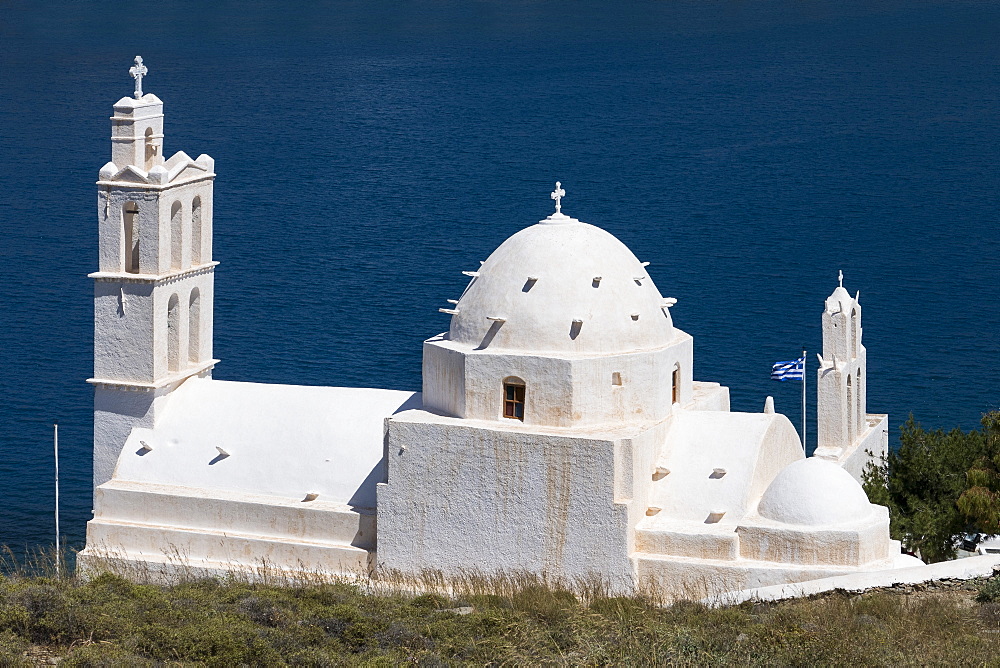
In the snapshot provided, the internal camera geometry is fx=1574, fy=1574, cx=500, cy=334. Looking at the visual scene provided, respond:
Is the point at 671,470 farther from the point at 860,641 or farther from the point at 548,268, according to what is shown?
the point at 860,641

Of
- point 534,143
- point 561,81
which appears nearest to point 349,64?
point 561,81

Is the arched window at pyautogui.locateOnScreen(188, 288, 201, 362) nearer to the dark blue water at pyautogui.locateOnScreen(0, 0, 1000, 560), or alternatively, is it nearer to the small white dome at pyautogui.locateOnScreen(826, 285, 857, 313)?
the small white dome at pyautogui.locateOnScreen(826, 285, 857, 313)

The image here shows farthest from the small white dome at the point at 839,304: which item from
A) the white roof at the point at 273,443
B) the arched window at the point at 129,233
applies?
the arched window at the point at 129,233

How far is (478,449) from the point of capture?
25719mm

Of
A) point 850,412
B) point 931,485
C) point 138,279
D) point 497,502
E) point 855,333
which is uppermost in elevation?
point 138,279

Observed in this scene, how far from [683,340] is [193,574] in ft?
31.0

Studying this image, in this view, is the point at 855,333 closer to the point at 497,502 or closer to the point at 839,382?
the point at 839,382

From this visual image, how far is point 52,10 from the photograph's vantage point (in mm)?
149500

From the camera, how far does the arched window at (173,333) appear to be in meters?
30.1

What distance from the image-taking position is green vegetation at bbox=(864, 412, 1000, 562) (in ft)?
96.1

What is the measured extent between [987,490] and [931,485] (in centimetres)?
613

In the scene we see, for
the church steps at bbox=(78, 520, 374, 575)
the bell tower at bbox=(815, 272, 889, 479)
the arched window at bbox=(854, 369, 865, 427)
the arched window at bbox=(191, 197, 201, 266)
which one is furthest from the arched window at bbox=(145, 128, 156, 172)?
the arched window at bbox=(854, 369, 865, 427)

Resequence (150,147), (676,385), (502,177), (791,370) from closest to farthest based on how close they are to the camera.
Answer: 1. (676,385)
2. (150,147)
3. (791,370)
4. (502,177)

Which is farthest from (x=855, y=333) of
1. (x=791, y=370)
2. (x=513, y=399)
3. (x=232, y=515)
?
(x=232, y=515)
